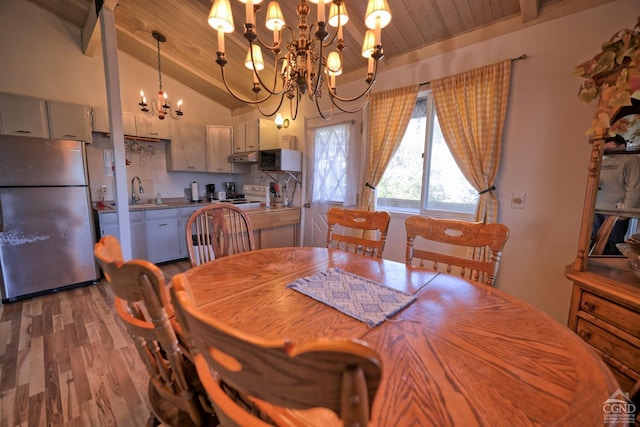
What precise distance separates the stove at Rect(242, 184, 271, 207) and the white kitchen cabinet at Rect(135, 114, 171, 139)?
138 cm

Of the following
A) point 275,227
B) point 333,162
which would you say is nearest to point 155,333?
point 333,162

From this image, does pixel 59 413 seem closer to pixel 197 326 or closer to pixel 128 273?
pixel 128 273

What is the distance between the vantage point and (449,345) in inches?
28.0

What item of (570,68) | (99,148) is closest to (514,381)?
(570,68)

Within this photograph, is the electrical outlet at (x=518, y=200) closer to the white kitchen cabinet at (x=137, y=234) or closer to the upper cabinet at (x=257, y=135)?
the upper cabinet at (x=257, y=135)

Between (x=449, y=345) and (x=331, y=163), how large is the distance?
260 cm

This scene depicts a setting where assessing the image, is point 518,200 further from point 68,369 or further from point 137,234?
point 137,234

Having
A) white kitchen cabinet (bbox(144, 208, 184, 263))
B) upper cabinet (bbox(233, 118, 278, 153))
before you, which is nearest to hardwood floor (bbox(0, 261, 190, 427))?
white kitchen cabinet (bbox(144, 208, 184, 263))

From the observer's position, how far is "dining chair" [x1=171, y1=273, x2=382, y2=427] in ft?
0.95

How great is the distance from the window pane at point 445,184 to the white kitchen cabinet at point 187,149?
3435mm

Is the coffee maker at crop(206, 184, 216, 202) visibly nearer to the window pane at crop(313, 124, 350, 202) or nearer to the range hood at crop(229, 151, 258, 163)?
the range hood at crop(229, 151, 258, 163)

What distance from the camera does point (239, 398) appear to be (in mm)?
542

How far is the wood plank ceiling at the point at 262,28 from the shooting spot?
6.17ft

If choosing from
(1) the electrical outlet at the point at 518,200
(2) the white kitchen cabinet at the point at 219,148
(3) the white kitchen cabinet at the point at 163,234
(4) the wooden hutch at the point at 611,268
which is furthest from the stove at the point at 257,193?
(4) the wooden hutch at the point at 611,268
